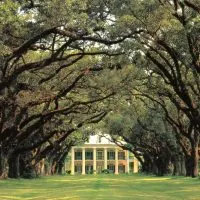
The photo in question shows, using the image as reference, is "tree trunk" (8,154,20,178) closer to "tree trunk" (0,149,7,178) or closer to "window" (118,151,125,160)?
"tree trunk" (0,149,7,178)

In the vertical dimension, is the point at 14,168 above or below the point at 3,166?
above

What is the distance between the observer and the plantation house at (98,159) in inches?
6043

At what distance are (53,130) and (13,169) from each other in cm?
775

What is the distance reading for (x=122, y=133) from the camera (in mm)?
69125

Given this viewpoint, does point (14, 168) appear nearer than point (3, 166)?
No

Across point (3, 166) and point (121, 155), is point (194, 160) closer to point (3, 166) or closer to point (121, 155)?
point (3, 166)

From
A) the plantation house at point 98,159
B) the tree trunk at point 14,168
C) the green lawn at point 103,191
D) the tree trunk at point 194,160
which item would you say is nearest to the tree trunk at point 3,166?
the tree trunk at point 14,168

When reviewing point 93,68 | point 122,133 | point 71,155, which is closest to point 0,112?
point 93,68

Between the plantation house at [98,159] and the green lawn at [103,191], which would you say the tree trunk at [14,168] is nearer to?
the green lawn at [103,191]

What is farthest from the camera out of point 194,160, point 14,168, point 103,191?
point 14,168

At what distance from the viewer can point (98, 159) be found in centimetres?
15462

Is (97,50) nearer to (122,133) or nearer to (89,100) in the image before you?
(89,100)

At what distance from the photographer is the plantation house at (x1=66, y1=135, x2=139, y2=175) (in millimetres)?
153500

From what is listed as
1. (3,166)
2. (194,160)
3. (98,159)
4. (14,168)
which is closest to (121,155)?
(98,159)
